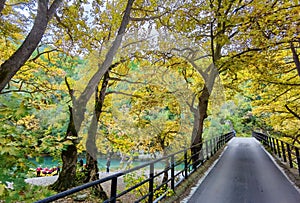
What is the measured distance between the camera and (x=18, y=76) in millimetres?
7930

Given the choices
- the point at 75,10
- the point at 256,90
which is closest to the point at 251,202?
the point at 75,10

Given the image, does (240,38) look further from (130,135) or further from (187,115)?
(130,135)

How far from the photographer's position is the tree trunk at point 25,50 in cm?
375

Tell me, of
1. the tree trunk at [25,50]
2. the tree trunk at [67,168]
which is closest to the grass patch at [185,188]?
the tree trunk at [25,50]

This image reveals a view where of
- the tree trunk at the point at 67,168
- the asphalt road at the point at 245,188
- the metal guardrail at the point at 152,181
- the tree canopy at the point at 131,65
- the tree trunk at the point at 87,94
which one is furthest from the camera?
the tree trunk at the point at 67,168

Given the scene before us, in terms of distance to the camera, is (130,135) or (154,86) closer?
(154,86)

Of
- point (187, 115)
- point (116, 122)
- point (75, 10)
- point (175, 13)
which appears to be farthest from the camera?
point (187, 115)

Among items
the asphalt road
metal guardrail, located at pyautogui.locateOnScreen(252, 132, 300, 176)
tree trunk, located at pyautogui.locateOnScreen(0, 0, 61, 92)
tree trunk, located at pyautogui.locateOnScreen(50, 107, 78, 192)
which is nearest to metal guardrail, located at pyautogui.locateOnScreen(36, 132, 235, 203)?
the asphalt road

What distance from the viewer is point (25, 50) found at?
154 inches

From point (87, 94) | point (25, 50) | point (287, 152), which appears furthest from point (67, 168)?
point (287, 152)

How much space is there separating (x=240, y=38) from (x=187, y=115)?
6.84m

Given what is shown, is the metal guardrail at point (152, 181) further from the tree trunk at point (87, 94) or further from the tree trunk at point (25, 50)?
the tree trunk at point (25, 50)

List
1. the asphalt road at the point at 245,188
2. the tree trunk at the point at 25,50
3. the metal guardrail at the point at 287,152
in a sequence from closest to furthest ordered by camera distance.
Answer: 1. the tree trunk at the point at 25,50
2. the asphalt road at the point at 245,188
3. the metal guardrail at the point at 287,152

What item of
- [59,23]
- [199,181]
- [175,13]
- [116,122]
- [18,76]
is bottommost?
[199,181]
